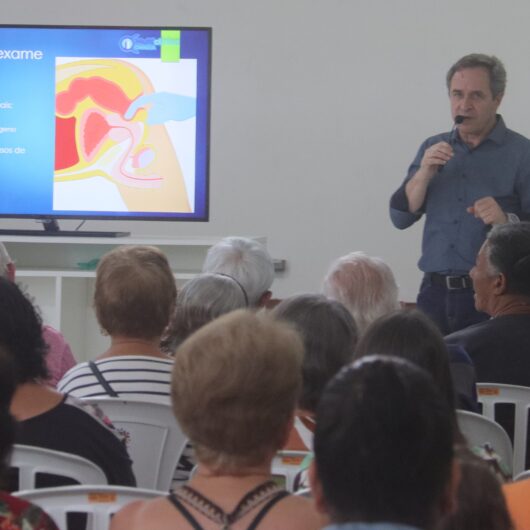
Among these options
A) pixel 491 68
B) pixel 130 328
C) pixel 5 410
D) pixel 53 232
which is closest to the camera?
pixel 5 410

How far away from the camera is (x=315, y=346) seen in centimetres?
216

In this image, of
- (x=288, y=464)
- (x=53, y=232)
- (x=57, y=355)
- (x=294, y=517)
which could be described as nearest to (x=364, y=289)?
→ (x=57, y=355)

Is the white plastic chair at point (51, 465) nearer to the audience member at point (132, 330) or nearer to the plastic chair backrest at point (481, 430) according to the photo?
the audience member at point (132, 330)

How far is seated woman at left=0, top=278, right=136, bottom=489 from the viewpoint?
1952 millimetres

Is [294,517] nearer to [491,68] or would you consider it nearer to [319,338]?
[319,338]

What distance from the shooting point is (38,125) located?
5.38 m

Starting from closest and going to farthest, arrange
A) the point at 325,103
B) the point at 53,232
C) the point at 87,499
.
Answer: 1. the point at 87,499
2. the point at 53,232
3. the point at 325,103

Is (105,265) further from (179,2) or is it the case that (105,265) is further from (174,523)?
(179,2)

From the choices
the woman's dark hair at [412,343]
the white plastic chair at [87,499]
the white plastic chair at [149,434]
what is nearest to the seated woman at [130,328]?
the white plastic chair at [149,434]

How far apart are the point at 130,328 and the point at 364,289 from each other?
0.69 m

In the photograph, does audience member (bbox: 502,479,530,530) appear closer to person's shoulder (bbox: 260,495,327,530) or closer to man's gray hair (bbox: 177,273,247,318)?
person's shoulder (bbox: 260,495,327,530)

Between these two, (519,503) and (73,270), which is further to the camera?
(73,270)

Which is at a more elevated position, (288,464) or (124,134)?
(124,134)

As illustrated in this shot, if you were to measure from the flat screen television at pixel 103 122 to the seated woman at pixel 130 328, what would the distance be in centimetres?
253
